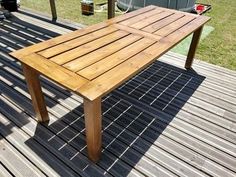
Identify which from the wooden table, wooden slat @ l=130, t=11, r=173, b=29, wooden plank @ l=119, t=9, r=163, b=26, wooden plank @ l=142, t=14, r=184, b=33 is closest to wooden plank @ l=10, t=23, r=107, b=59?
the wooden table

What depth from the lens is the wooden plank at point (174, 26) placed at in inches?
132

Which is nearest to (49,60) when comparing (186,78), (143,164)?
(143,164)

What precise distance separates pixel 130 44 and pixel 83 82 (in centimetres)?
101

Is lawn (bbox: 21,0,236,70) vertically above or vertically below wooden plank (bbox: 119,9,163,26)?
below

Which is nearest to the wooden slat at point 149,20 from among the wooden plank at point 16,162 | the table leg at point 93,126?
the table leg at point 93,126

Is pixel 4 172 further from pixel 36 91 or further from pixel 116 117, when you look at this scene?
pixel 116 117

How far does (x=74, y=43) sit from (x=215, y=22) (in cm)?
576

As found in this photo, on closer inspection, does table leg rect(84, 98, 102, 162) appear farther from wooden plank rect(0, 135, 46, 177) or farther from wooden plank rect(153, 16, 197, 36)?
wooden plank rect(153, 16, 197, 36)

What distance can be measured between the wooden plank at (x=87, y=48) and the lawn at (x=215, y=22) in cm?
268

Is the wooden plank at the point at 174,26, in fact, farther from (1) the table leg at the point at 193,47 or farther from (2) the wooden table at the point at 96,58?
(1) the table leg at the point at 193,47

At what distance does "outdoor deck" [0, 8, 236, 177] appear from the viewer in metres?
2.59

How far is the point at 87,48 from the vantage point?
2.77 metres

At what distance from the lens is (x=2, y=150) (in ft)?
8.90

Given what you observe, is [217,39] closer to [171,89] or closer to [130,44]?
[171,89]
